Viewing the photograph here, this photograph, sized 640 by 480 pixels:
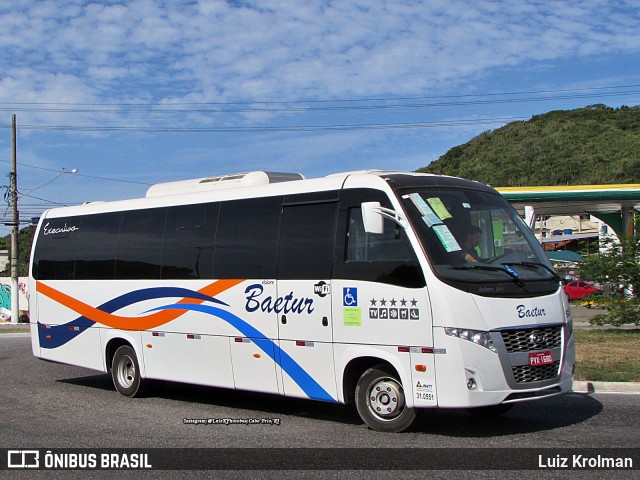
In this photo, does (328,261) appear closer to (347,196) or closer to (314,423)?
(347,196)

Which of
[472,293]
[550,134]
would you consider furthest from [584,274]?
[550,134]

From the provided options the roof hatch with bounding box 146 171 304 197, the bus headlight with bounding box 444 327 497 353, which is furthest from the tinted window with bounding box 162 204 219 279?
the bus headlight with bounding box 444 327 497 353

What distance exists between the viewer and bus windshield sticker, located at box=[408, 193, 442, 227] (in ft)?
28.7

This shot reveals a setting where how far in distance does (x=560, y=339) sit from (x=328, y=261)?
113 inches

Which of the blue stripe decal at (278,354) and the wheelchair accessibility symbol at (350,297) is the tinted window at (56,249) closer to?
the blue stripe decal at (278,354)

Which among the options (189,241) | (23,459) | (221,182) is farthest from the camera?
(221,182)

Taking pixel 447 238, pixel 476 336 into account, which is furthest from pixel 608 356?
pixel 476 336

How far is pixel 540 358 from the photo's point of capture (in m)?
8.45

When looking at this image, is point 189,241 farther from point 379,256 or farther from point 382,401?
point 382,401

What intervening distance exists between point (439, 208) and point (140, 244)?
5.51 m

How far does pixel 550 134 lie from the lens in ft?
349

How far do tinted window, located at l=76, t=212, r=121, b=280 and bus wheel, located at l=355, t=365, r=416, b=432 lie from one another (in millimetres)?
5677

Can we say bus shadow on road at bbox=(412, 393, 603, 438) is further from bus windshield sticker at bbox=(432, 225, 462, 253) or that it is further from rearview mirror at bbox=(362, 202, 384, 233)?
rearview mirror at bbox=(362, 202, 384, 233)

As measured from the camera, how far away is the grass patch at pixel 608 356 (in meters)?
12.5
